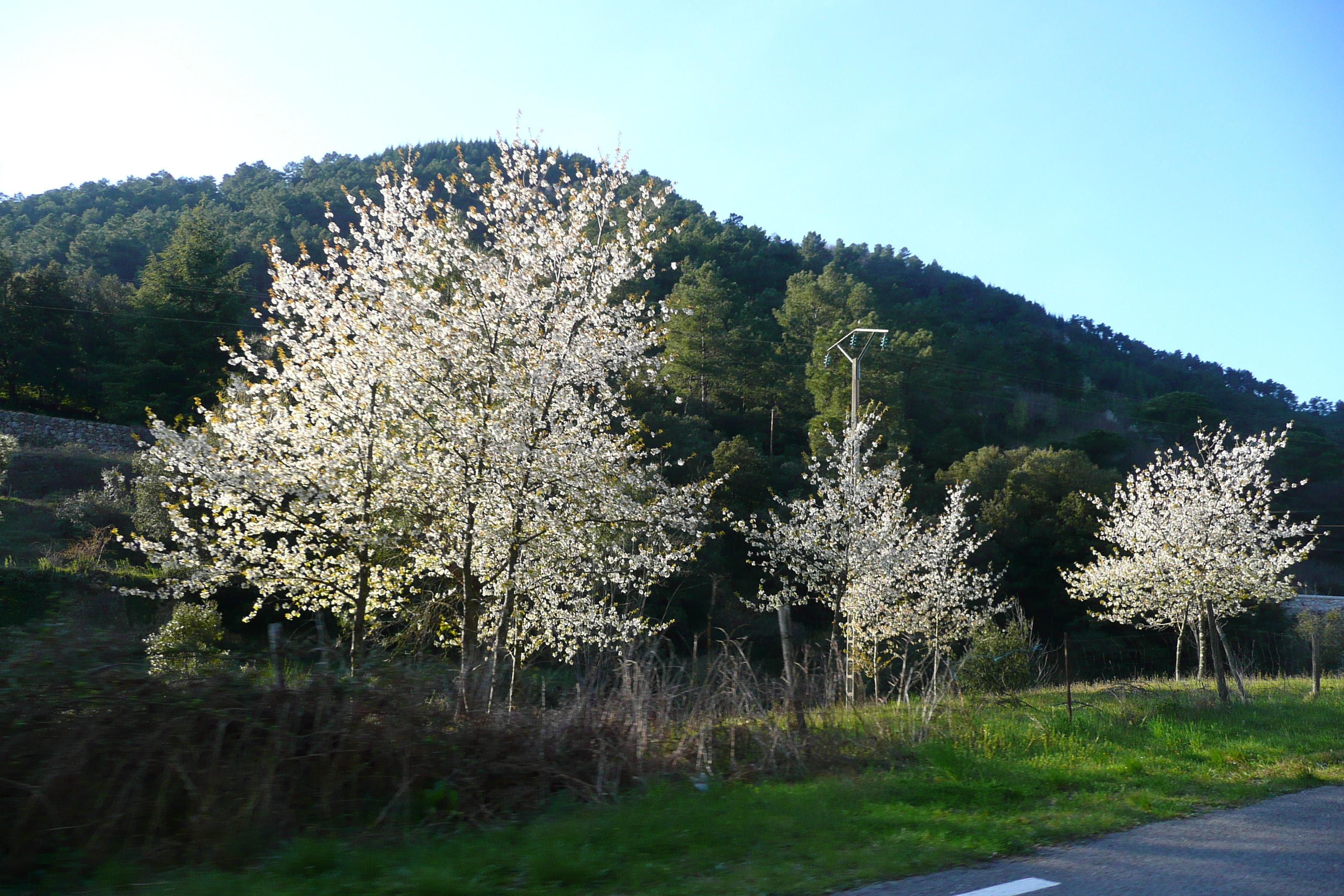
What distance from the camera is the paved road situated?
4.57 metres

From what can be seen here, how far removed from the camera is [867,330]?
20.8 meters

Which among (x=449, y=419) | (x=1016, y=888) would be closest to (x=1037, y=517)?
(x=449, y=419)

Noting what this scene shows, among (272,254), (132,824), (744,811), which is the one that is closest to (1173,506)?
(744,811)

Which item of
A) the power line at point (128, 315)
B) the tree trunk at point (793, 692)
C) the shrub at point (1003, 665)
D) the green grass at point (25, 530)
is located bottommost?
the shrub at point (1003, 665)

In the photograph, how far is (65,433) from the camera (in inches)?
1505

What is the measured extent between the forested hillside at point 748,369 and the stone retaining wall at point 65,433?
6.83 ft

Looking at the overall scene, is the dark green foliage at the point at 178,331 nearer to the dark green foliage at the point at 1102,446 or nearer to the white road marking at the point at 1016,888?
the white road marking at the point at 1016,888

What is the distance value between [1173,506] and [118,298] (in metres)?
50.3

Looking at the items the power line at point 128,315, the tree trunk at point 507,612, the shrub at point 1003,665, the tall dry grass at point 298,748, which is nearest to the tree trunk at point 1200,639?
the shrub at point 1003,665

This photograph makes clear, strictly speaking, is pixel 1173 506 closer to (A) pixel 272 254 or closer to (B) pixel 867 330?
(B) pixel 867 330

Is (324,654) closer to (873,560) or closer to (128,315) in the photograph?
(873,560)

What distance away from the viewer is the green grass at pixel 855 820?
459 cm

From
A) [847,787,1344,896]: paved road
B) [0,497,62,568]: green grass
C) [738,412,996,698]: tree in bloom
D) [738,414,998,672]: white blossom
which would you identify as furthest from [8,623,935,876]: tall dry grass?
[0,497,62,568]: green grass

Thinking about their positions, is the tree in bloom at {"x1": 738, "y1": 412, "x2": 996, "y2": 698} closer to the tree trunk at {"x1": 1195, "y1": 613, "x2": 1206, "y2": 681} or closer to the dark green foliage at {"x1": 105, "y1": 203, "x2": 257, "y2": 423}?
the tree trunk at {"x1": 1195, "y1": 613, "x2": 1206, "y2": 681}
